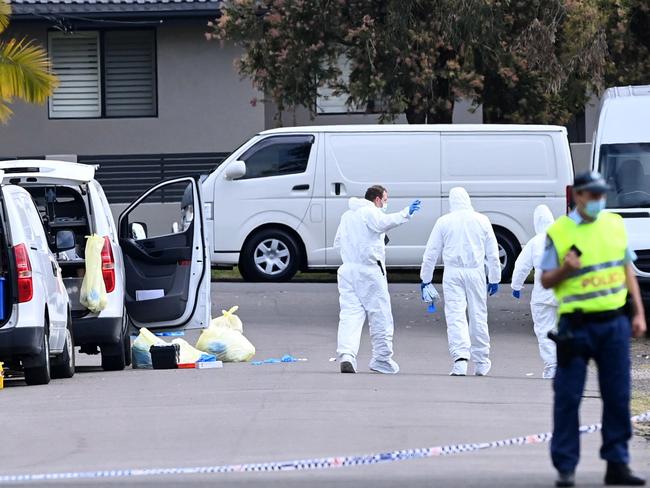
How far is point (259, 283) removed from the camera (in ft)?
72.8

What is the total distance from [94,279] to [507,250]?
9.84m

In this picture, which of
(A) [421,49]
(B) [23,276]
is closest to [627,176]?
Result: (A) [421,49]

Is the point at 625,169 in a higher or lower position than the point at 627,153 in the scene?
lower

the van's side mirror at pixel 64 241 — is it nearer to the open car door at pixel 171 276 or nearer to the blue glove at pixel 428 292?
the open car door at pixel 171 276

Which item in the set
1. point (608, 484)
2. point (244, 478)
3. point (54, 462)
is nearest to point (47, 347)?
point (54, 462)

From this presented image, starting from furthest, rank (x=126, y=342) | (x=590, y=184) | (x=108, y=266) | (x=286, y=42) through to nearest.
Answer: (x=286, y=42)
(x=126, y=342)
(x=108, y=266)
(x=590, y=184)

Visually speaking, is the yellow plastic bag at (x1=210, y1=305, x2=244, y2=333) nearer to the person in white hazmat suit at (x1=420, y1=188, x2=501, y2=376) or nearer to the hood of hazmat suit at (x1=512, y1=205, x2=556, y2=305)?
the person in white hazmat suit at (x1=420, y1=188, x2=501, y2=376)

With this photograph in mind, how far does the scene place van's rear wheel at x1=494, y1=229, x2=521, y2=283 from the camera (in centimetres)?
2197

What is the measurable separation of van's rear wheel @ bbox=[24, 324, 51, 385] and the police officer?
5.64 meters

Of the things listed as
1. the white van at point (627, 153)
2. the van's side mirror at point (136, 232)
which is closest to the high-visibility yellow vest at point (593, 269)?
the van's side mirror at point (136, 232)

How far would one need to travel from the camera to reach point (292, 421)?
10039 mm

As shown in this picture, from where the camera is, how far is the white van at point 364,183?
21875 mm

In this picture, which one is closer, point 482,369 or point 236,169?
point 482,369

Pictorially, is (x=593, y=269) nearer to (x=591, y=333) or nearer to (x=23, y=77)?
(x=591, y=333)
